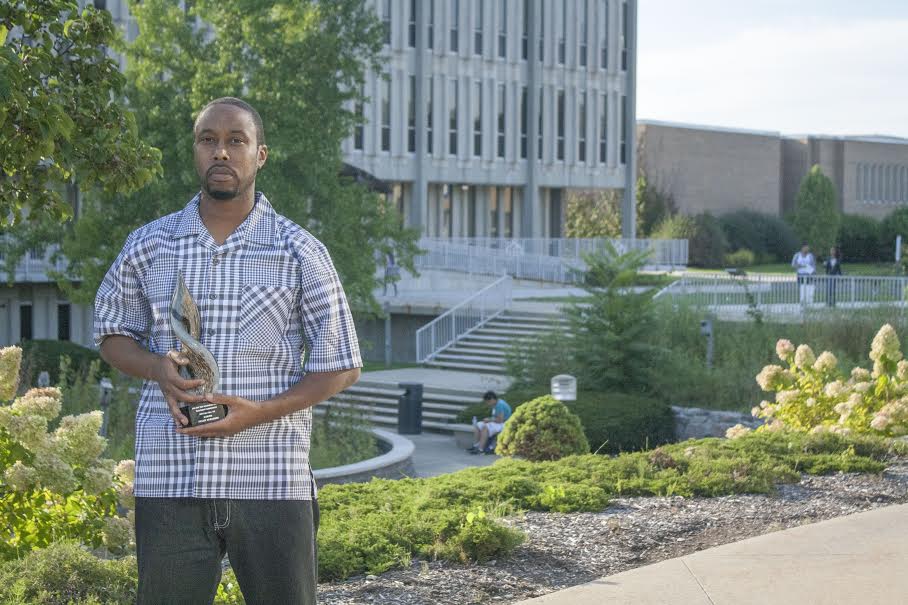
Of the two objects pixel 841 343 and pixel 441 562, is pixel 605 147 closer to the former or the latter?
pixel 841 343

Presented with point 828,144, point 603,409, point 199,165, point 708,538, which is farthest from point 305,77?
point 828,144

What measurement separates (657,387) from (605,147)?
38.0m

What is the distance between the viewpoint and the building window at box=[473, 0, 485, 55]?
53.8 meters

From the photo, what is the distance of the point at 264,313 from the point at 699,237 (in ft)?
183

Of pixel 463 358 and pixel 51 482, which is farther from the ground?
pixel 51 482

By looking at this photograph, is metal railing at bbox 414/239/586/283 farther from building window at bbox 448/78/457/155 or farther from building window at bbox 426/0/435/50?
building window at bbox 426/0/435/50

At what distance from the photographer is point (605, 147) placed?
2341 inches

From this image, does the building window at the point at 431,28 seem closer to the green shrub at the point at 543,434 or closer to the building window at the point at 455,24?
the building window at the point at 455,24

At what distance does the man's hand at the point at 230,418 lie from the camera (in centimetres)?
335

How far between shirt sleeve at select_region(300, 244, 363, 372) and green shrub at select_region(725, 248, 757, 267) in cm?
5634

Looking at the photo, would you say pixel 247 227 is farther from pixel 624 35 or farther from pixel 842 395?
pixel 624 35

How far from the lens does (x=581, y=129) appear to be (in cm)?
5822

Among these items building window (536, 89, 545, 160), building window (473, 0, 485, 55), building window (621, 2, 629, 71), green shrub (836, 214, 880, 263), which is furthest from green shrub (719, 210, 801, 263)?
building window (473, 0, 485, 55)

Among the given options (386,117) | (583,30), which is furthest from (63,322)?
(583,30)
